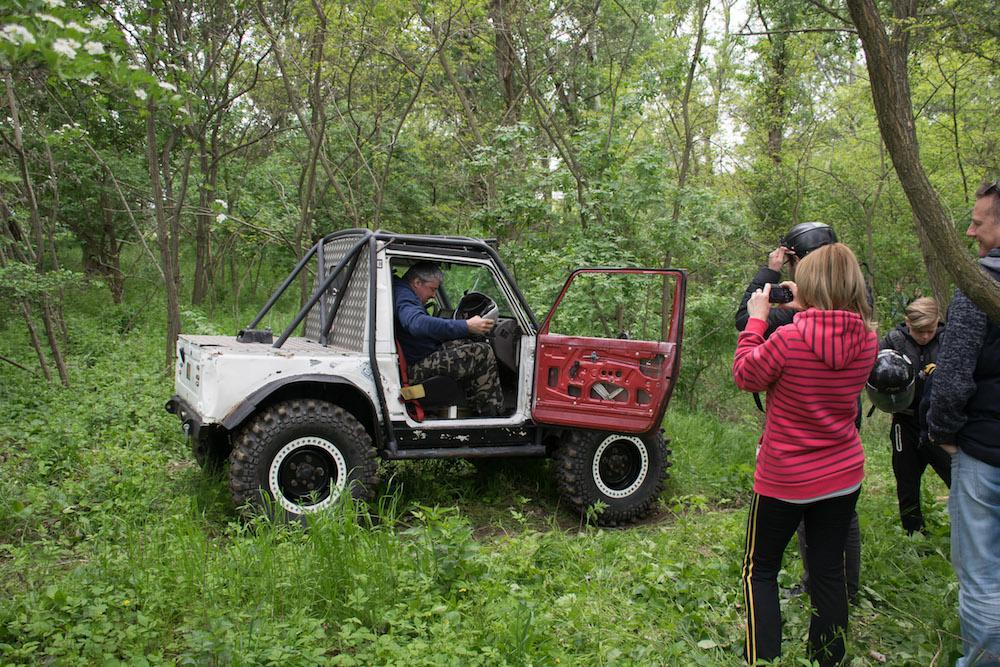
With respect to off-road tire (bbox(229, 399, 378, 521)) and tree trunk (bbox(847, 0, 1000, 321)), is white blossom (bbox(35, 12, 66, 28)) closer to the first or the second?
off-road tire (bbox(229, 399, 378, 521))

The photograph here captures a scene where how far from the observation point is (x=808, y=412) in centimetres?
278

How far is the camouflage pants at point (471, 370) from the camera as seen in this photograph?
5.05 metres

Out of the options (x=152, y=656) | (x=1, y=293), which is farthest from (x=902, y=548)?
(x=1, y=293)

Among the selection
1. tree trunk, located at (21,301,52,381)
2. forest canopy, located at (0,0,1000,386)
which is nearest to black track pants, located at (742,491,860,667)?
forest canopy, located at (0,0,1000,386)

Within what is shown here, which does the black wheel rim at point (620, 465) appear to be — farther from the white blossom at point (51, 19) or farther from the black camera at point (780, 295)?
the white blossom at point (51, 19)

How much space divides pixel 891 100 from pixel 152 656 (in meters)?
3.35

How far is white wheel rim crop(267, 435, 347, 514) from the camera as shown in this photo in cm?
439

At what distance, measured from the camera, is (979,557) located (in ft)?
9.02

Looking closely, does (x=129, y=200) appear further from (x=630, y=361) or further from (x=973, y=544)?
(x=973, y=544)

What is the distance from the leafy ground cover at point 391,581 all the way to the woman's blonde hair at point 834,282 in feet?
4.91

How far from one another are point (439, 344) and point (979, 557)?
3.35 metres

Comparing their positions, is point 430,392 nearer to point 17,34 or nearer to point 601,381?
point 601,381

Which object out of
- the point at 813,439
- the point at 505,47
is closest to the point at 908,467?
the point at 813,439

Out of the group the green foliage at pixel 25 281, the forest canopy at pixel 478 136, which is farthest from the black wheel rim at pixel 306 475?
the green foliage at pixel 25 281
